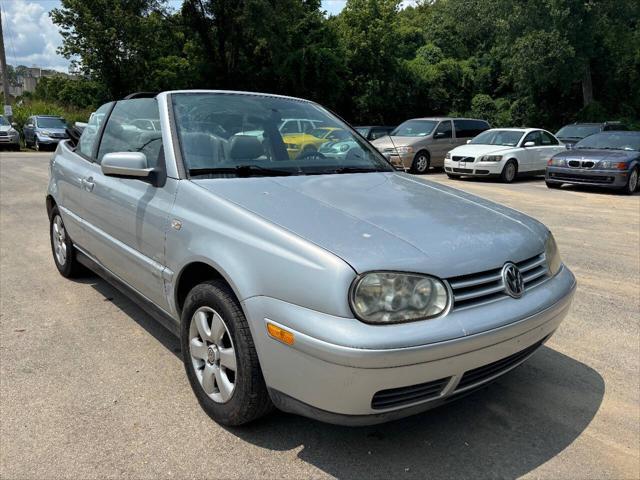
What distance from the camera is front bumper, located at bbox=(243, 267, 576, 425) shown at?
211 centimetres

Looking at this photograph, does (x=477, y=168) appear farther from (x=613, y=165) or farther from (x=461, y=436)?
(x=461, y=436)

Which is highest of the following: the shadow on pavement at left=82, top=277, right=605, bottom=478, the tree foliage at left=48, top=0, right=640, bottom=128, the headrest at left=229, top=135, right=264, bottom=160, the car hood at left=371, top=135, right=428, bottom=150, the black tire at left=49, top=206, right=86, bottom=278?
the tree foliage at left=48, top=0, right=640, bottom=128

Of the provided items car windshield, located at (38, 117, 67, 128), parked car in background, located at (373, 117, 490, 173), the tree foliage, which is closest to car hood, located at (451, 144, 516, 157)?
parked car in background, located at (373, 117, 490, 173)

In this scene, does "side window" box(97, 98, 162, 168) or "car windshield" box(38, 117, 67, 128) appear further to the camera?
"car windshield" box(38, 117, 67, 128)

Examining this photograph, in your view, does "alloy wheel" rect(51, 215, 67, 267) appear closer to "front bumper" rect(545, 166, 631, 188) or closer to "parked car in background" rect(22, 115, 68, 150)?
"front bumper" rect(545, 166, 631, 188)

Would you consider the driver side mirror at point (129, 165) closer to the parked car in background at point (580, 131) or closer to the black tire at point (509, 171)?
the black tire at point (509, 171)

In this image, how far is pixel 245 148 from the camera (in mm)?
3297

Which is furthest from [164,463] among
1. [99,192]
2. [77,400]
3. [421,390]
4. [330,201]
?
[99,192]

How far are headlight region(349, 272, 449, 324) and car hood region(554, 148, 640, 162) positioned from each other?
1145 cm

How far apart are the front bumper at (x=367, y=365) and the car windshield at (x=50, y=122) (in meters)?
24.4

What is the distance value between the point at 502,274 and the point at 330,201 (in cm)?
92

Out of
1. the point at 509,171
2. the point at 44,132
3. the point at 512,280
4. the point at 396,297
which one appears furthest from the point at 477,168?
the point at 44,132

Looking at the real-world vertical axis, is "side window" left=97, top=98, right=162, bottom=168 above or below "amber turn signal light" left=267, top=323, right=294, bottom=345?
above

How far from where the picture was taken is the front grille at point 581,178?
38.7 ft
